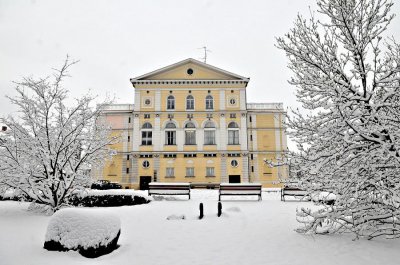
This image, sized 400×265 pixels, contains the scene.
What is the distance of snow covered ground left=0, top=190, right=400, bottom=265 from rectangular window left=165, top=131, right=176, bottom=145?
22.5m

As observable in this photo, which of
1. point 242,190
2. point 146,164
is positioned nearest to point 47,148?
point 242,190

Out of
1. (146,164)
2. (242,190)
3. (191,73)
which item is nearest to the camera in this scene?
(242,190)

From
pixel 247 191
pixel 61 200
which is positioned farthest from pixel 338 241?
pixel 61 200

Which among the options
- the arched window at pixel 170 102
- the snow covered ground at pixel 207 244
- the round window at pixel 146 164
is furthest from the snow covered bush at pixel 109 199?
the arched window at pixel 170 102

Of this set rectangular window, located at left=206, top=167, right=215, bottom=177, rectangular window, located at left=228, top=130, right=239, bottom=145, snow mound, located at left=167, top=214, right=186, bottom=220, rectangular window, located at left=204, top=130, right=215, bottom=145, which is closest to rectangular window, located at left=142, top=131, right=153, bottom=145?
rectangular window, located at left=204, top=130, right=215, bottom=145

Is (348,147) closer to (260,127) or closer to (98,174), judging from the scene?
(260,127)

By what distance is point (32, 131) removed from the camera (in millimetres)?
12156

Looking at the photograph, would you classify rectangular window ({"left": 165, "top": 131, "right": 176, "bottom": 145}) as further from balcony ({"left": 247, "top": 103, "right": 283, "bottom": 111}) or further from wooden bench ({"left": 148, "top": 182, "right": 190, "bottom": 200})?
wooden bench ({"left": 148, "top": 182, "right": 190, "bottom": 200})

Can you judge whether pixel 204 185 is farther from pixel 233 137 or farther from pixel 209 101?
pixel 209 101

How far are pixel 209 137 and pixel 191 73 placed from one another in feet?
24.5

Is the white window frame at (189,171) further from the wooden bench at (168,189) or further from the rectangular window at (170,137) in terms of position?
the wooden bench at (168,189)

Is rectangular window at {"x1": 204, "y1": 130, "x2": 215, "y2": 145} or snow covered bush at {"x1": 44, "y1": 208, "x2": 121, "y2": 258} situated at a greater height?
rectangular window at {"x1": 204, "y1": 130, "x2": 215, "y2": 145}

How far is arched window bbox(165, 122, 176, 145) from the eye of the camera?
110 ft

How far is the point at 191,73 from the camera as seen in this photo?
3459 centimetres
